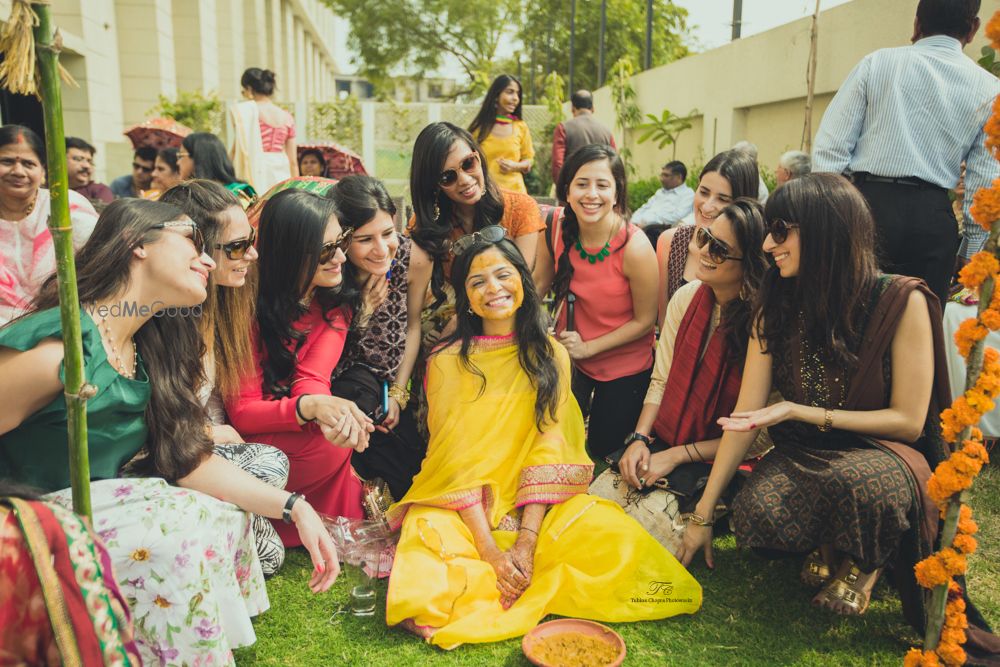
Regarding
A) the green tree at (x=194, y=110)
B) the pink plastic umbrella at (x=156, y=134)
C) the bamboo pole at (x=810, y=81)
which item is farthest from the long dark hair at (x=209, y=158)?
the green tree at (x=194, y=110)

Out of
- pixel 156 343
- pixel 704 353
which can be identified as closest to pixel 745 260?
pixel 704 353

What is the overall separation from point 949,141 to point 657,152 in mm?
10613

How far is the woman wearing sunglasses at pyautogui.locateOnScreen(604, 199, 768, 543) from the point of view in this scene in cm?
334

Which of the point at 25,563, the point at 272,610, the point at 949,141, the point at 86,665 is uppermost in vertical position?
the point at 949,141

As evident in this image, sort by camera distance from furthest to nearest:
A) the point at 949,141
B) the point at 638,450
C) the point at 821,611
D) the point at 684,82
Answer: the point at 684,82, the point at 949,141, the point at 638,450, the point at 821,611

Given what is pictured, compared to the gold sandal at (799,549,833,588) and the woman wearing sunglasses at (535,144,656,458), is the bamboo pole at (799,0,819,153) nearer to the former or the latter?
the woman wearing sunglasses at (535,144,656,458)

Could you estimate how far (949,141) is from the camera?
394 cm

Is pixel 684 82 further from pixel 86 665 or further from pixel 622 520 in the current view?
→ pixel 86 665

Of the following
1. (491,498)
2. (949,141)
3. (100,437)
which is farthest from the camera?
(949,141)

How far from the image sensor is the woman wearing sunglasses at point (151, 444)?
210cm

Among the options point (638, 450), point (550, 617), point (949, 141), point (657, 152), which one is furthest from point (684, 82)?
point (550, 617)

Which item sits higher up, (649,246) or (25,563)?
(649,246)

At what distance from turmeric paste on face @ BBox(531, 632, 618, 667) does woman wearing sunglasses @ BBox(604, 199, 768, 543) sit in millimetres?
816

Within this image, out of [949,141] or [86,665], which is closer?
[86,665]
